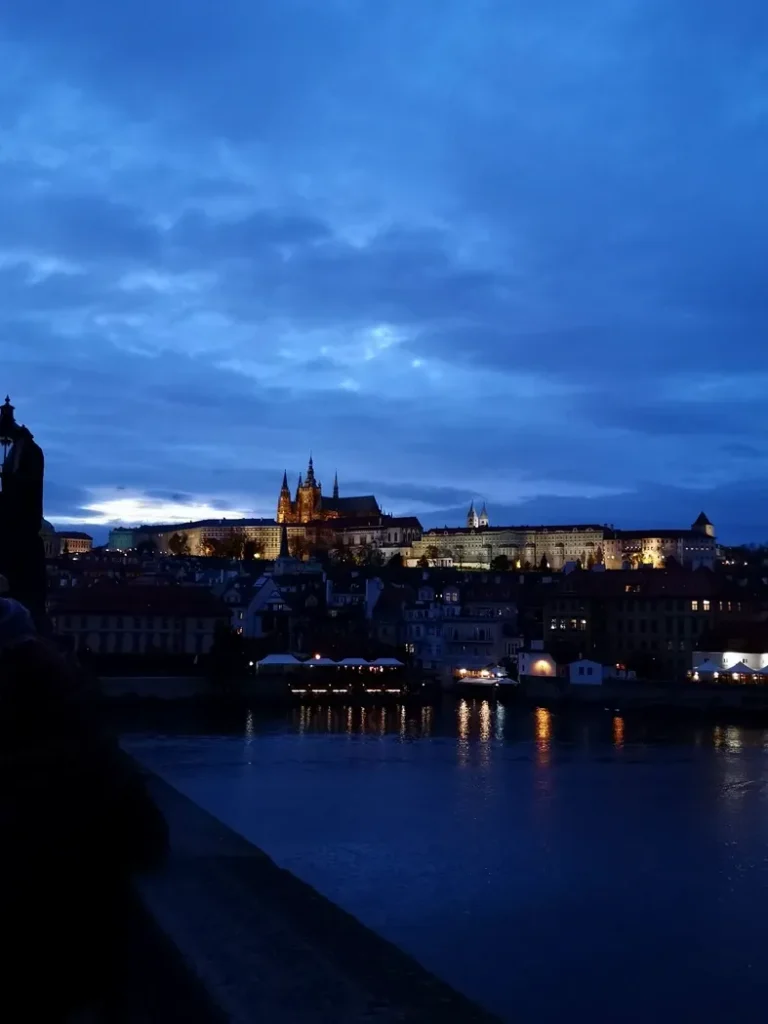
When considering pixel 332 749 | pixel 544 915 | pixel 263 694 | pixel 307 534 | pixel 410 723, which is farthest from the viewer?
pixel 307 534

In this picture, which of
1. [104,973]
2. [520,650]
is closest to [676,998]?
[104,973]

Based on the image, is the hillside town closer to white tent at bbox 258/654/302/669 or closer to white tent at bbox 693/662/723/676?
white tent at bbox 693/662/723/676

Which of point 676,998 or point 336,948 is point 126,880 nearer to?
point 336,948

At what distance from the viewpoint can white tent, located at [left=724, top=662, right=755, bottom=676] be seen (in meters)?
29.3

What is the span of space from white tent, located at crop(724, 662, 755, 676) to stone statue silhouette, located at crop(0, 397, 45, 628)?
26.1 metres

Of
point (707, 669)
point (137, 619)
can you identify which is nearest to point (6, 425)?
point (137, 619)

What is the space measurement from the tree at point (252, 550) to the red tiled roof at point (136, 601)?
46.2 meters

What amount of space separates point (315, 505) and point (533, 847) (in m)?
97.7

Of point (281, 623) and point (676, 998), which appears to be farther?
point (281, 623)

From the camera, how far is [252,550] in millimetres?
84500

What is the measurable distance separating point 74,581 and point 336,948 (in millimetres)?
48683

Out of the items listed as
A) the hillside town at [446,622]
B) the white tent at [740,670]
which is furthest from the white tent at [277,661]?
the white tent at [740,670]

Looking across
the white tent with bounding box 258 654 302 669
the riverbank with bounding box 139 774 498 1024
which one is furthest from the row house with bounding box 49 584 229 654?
the riverbank with bounding box 139 774 498 1024

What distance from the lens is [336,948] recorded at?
238cm
